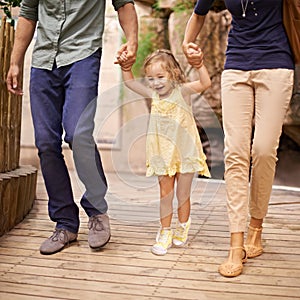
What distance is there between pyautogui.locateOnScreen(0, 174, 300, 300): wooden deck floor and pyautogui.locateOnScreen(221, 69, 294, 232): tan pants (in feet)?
0.87

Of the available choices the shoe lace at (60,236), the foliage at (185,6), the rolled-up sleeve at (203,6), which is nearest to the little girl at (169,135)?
the rolled-up sleeve at (203,6)

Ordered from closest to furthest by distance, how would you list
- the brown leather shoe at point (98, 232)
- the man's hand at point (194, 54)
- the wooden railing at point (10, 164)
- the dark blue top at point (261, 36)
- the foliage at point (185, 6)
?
the dark blue top at point (261, 36)
the man's hand at point (194, 54)
the brown leather shoe at point (98, 232)
the wooden railing at point (10, 164)
the foliage at point (185, 6)

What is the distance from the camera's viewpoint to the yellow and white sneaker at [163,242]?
108 inches

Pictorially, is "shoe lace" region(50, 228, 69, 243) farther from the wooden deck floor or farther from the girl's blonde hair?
the girl's blonde hair

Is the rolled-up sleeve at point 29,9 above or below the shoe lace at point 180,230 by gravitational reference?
above

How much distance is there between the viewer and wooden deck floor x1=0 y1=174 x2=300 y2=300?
7.30ft

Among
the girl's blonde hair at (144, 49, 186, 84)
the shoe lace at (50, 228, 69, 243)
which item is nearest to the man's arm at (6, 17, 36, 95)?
the girl's blonde hair at (144, 49, 186, 84)

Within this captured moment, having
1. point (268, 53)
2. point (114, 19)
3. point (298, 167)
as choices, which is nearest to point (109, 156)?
point (114, 19)

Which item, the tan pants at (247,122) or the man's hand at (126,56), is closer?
the tan pants at (247,122)

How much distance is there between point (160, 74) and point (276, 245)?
0.96 metres

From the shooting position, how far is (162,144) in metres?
2.79

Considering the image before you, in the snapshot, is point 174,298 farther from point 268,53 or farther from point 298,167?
point 298,167

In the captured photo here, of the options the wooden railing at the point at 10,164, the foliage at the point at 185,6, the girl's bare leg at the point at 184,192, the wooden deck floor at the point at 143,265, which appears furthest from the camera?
the foliage at the point at 185,6

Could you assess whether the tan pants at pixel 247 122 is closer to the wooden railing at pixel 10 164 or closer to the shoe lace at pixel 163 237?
the shoe lace at pixel 163 237
